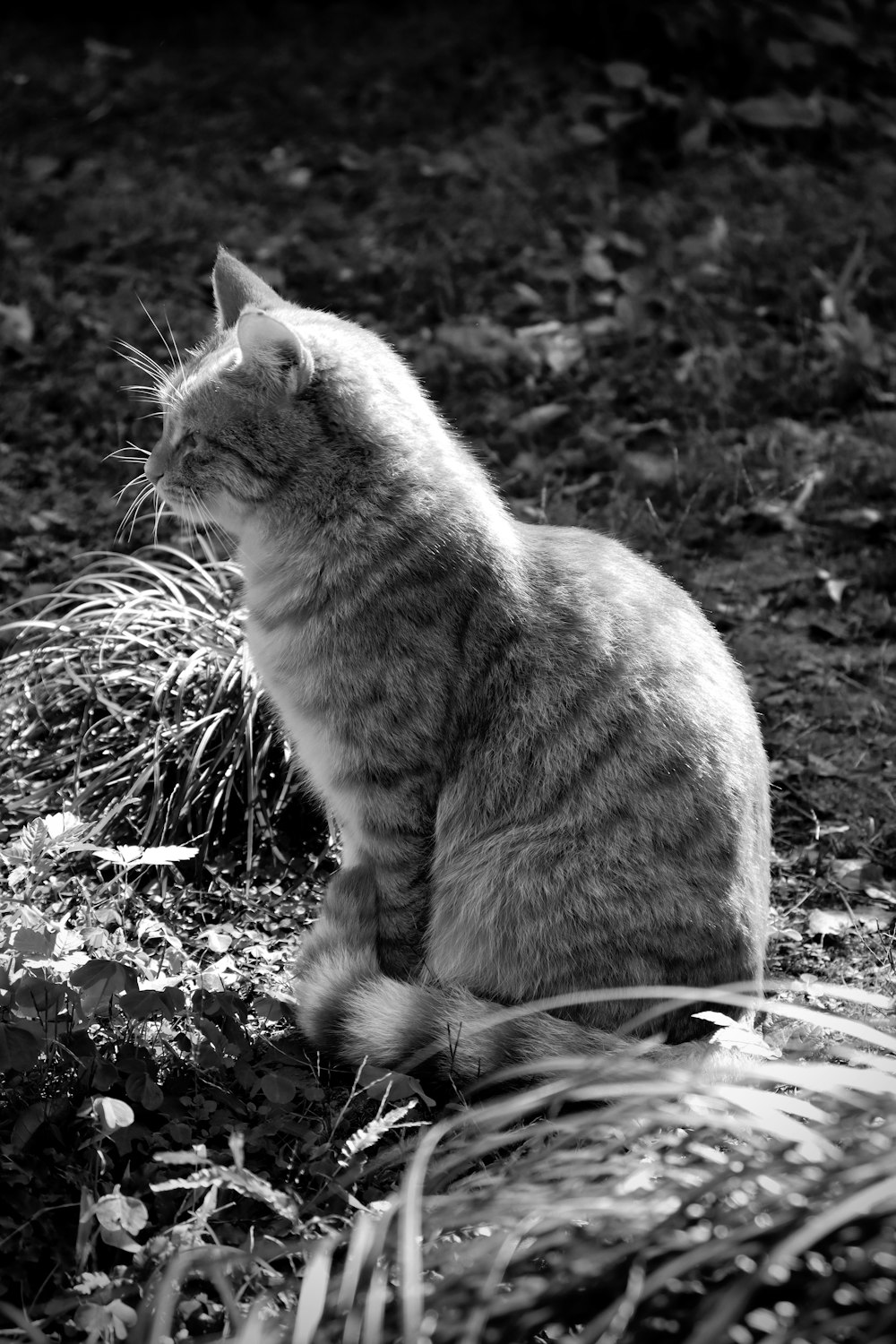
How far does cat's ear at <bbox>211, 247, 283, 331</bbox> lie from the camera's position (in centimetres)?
357

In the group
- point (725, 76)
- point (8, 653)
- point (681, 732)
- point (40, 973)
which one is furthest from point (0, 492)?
point (725, 76)

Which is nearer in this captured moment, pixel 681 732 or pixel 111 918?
pixel 681 732

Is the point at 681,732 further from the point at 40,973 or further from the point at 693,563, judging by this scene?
the point at 693,563

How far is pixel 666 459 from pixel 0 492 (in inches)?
105

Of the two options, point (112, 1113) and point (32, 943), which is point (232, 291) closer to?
point (32, 943)

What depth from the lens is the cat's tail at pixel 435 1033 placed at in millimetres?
2914

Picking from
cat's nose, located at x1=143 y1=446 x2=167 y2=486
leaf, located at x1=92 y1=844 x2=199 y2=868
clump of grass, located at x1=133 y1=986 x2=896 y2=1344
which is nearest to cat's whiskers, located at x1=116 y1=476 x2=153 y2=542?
cat's nose, located at x1=143 y1=446 x2=167 y2=486

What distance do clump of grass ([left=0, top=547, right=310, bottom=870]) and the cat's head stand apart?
636 millimetres

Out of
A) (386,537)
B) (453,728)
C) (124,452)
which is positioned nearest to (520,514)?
(124,452)

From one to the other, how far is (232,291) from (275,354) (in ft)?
1.70

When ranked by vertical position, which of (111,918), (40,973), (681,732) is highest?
(681,732)

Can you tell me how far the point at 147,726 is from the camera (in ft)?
13.1

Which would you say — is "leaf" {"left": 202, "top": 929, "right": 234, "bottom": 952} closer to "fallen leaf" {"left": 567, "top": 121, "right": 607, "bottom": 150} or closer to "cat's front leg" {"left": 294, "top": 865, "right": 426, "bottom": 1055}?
"cat's front leg" {"left": 294, "top": 865, "right": 426, "bottom": 1055}

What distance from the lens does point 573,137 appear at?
7.50 m
